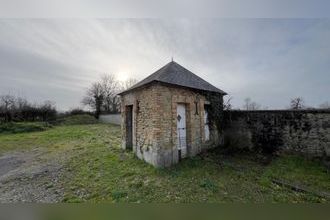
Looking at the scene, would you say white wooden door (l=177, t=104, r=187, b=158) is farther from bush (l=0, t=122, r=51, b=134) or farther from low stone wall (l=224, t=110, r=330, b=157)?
bush (l=0, t=122, r=51, b=134)

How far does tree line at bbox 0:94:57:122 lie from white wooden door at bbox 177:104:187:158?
24.6 meters

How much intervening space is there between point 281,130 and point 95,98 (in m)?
33.4

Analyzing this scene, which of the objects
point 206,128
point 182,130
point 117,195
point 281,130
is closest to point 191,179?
point 117,195

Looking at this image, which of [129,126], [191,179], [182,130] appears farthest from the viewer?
[129,126]

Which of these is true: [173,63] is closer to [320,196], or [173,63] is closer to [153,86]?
[153,86]

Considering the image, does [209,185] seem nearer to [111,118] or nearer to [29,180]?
[29,180]

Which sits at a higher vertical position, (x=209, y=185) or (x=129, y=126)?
(x=129, y=126)

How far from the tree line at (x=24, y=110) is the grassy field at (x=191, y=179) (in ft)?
71.4

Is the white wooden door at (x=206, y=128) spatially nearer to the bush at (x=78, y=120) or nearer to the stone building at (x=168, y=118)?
the stone building at (x=168, y=118)

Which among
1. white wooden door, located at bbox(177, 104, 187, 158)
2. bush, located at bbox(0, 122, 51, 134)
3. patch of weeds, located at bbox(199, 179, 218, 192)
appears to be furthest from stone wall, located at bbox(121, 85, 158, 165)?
bush, located at bbox(0, 122, 51, 134)

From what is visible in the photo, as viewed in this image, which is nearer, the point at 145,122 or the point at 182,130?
the point at 145,122

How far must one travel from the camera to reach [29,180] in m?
6.27

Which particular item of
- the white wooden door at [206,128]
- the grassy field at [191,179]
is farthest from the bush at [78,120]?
the white wooden door at [206,128]

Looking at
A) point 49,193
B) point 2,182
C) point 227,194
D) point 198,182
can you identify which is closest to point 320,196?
point 227,194
